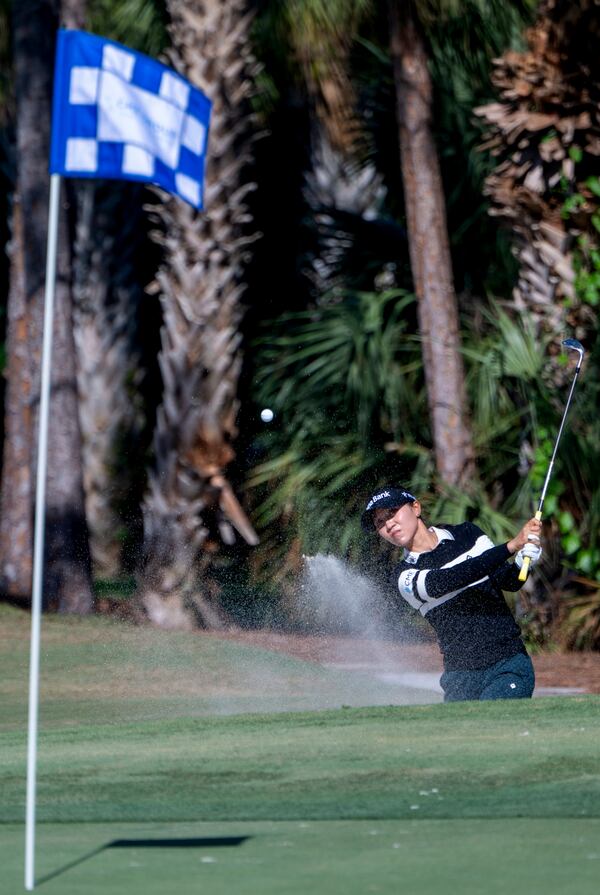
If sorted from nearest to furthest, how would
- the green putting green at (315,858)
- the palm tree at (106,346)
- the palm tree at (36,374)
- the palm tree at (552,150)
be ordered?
the green putting green at (315,858) < the palm tree at (552,150) < the palm tree at (36,374) < the palm tree at (106,346)

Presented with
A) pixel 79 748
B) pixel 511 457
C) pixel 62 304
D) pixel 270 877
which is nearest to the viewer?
pixel 270 877

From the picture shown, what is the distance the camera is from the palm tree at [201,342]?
1447cm

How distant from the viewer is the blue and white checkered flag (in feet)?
19.4

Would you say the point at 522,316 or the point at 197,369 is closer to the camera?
the point at 522,316

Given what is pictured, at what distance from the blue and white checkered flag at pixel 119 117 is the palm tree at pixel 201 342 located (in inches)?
309

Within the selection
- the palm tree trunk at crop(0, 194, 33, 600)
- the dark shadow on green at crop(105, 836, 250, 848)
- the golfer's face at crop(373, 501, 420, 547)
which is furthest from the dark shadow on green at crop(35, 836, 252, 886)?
the palm tree trunk at crop(0, 194, 33, 600)

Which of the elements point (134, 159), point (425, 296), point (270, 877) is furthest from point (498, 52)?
point (270, 877)

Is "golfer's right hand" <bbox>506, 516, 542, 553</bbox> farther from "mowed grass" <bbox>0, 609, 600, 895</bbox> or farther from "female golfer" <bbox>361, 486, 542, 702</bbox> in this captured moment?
"mowed grass" <bbox>0, 609, 600, 895</bbox>

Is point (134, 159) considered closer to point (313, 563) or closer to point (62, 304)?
point (313, 563)

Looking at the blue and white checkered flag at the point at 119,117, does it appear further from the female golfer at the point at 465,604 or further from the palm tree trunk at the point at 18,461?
the palm tree trunk at the point at 18,461

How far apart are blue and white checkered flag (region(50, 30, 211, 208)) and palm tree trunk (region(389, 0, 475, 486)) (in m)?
7.15

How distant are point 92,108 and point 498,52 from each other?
A: 34.6ft

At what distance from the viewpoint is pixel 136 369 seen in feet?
71.7

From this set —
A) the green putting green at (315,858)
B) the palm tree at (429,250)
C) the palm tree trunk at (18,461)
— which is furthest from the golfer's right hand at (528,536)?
the palm tree trunk at (18,461)
